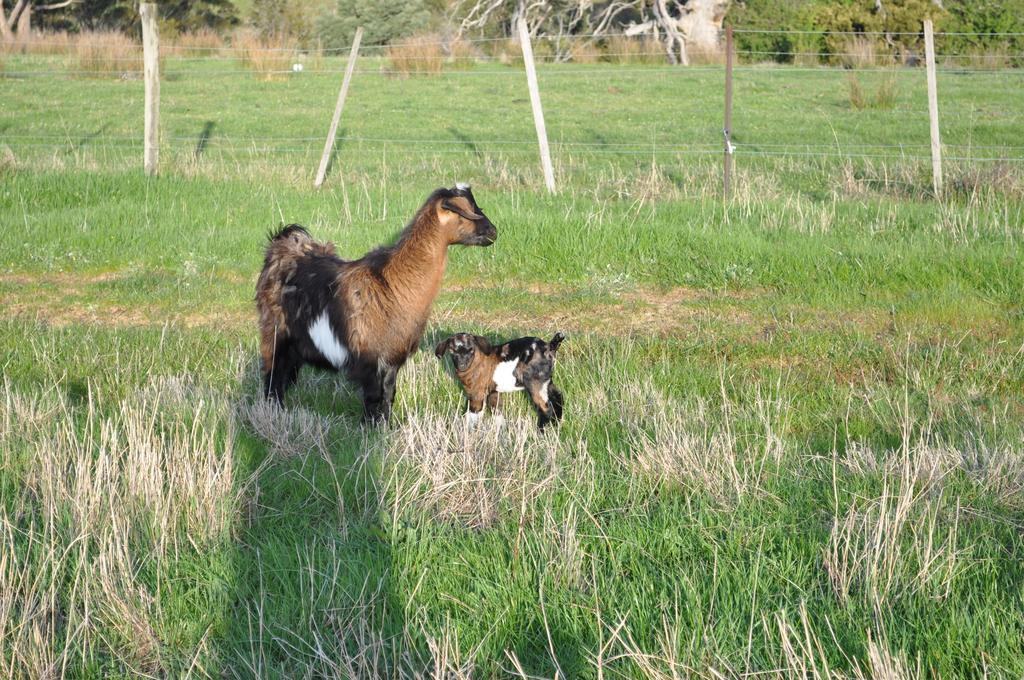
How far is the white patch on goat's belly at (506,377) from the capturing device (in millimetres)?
7219

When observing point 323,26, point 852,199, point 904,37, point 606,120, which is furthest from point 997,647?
point 323,26

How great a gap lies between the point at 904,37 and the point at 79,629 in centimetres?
3444

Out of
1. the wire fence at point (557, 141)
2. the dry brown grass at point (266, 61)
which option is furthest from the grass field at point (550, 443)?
the dry brown grass at point (266, 61)

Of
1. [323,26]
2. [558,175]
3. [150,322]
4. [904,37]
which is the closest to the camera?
[150,322]

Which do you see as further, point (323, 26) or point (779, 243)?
point (323, 26)

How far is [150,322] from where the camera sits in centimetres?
1031

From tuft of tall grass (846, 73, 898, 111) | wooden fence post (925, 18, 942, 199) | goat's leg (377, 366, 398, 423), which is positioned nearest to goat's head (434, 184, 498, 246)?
goat's leg (377, 366, 398, 423)

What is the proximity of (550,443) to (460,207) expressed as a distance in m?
1.89

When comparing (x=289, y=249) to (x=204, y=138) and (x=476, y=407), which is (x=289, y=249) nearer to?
(x=476, y=407)

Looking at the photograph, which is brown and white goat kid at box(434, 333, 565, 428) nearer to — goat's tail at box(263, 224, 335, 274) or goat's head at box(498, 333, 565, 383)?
goat's head at box(498, 333, 565, 383)

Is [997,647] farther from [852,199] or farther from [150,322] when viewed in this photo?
[852,199]

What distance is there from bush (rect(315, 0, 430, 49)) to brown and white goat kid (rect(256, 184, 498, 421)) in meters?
38.4

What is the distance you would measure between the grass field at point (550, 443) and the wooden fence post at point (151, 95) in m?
0.45

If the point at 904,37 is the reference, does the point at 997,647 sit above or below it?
below
